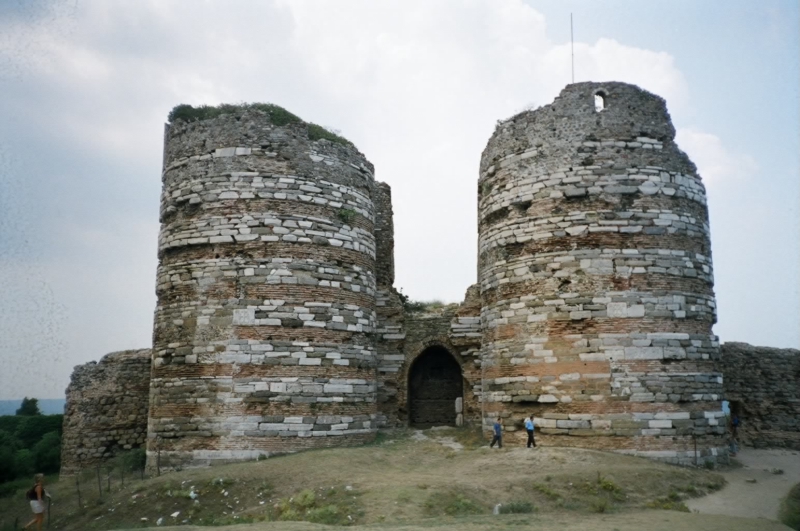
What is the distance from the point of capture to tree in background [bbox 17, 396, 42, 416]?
110ft

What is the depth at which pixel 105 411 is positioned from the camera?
1809 cm

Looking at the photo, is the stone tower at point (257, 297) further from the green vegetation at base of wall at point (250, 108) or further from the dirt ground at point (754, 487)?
the dirt ground at point (754, 487)

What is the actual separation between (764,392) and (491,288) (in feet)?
32.1

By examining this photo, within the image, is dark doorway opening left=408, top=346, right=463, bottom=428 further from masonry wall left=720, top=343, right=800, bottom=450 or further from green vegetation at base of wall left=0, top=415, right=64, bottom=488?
green vegetation at base of wall left=0, top=415, right=64, bottom=488

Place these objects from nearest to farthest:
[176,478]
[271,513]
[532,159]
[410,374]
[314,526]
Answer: [314,526] → [271,513] → [176,478] → [532,159] → [410,374]

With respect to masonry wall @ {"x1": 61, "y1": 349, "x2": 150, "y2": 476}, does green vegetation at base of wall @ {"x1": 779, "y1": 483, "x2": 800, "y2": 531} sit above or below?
below

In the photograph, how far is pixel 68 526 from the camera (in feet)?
39.0

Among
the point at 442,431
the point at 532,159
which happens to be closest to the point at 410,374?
the point at 442,431

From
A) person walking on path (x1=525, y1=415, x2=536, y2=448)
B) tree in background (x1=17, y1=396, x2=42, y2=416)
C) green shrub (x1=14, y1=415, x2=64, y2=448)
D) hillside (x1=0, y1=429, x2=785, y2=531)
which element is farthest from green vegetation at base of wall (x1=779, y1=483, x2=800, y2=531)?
tree in background (x1=17, y1=396, x2=42, y2=416)

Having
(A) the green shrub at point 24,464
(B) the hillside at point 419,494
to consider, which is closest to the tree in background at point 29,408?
(A) the green shrub at point 24,464

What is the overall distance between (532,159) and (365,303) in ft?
19.3

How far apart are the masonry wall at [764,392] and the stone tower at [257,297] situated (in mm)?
11501

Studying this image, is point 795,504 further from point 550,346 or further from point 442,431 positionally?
point 442,431

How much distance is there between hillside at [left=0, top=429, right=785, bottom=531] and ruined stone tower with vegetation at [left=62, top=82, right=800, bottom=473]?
1.07 metres
